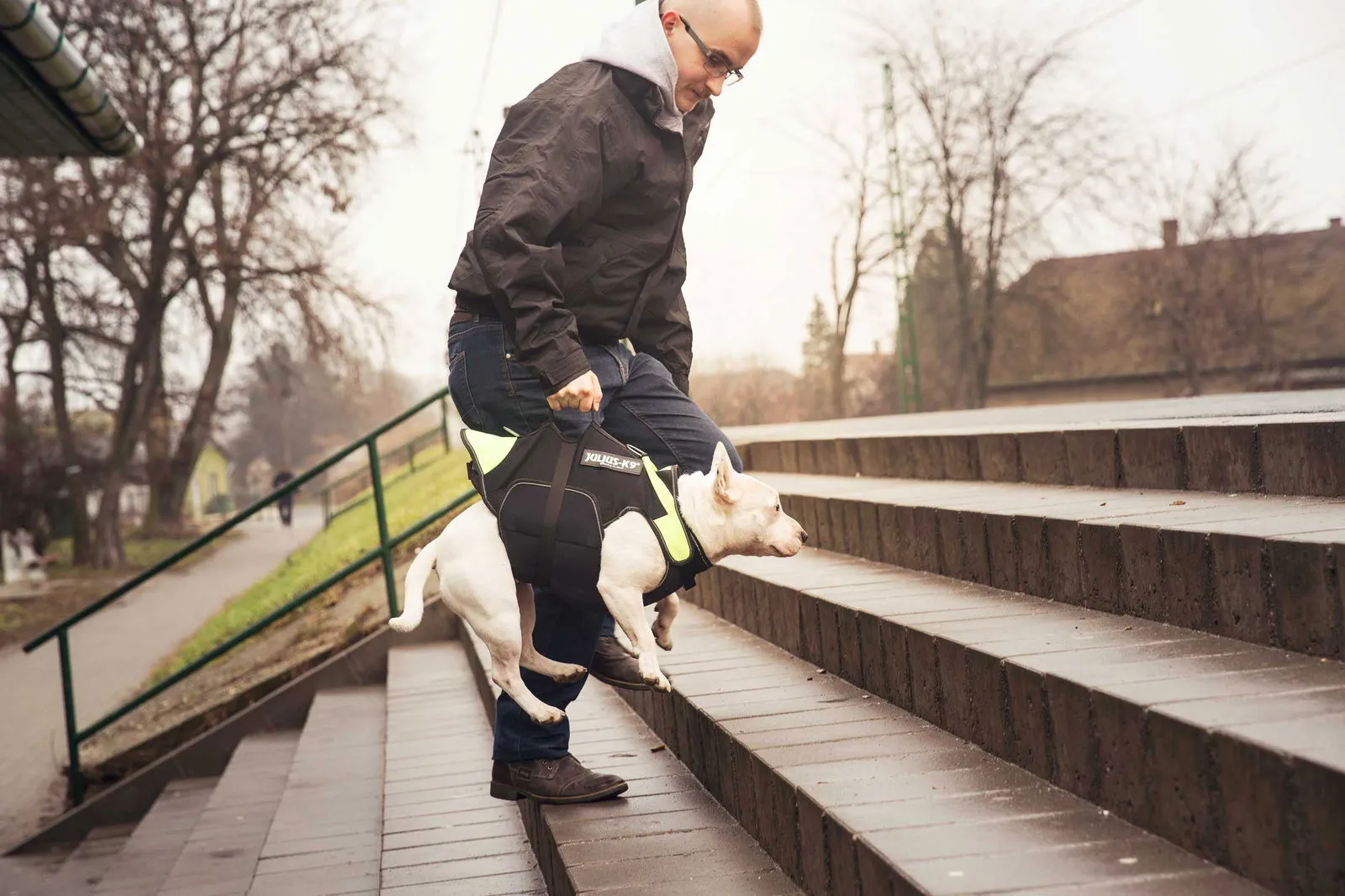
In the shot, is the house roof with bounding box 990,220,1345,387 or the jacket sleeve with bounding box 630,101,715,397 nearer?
the jacket sleeve with bounding box 630,101,715,397

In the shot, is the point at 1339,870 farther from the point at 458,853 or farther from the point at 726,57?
the point at 458,853

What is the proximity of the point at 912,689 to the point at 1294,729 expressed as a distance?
4.50ft

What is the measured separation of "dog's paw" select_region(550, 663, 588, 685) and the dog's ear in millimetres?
653

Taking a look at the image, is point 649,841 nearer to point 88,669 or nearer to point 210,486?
point 88,669

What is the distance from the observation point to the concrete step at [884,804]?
7.61ft

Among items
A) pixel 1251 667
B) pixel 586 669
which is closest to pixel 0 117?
pixel 586 669

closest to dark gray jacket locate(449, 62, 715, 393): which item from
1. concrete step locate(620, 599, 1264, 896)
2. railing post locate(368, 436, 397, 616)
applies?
concrete step locate(620, 599, 1264, 896)

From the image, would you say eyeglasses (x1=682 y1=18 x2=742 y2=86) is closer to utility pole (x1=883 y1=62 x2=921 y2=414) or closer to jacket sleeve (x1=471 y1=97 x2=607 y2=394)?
jacket sleeve (x1=471 y1=97 x2=607 y2=394)

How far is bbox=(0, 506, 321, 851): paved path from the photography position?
9.80m

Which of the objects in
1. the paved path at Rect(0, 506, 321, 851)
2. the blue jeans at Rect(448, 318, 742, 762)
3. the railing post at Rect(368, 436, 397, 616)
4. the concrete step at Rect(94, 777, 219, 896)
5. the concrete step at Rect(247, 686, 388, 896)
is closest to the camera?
the blue jeans at Rect(448, 318, 742, 762)

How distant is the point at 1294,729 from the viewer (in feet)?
7.37

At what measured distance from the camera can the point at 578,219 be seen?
129 inches

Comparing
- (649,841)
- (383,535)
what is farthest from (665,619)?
(383,535)

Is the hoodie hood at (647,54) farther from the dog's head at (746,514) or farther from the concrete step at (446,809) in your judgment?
the concrete step at (446,809)
